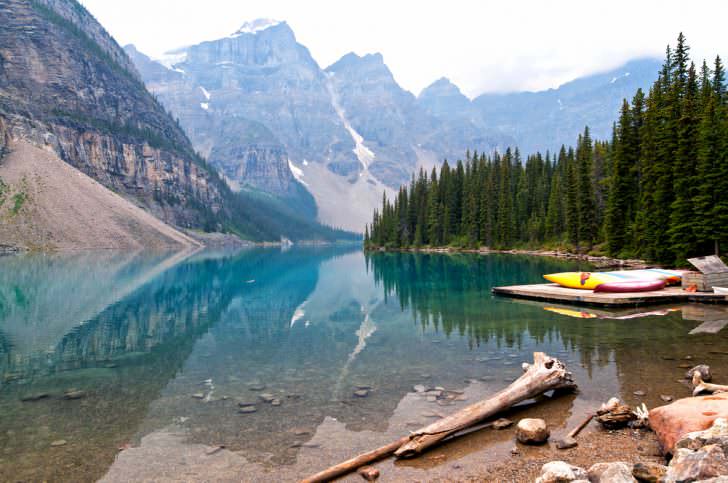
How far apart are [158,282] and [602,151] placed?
7867 cm

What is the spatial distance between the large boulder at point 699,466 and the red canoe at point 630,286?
23094 millimetres

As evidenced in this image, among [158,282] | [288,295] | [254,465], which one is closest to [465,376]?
[254,465]

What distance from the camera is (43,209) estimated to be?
114938 mm

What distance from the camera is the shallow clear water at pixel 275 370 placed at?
31.1 ft

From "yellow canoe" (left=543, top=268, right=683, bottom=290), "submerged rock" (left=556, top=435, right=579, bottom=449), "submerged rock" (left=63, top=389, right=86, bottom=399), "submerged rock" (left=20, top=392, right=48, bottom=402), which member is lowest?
"submerged rock" (left=63, top=389, right=86, bottom=399)

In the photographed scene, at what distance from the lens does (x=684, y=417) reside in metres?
8.27

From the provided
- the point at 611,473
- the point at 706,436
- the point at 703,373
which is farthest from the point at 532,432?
the point at 703,373

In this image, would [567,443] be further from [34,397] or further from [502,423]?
[34,397]

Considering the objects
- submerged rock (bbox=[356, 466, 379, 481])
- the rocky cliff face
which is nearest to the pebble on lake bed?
submerged rock (bbox=[356, 466, 379, 481])

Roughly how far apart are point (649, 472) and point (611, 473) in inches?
28.6

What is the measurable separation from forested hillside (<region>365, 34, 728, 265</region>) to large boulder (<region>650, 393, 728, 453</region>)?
113 ft

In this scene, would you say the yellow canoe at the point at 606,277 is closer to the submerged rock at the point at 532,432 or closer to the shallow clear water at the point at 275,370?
the shallow clear water at the point at 275,370

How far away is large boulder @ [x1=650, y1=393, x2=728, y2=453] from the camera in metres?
7.95

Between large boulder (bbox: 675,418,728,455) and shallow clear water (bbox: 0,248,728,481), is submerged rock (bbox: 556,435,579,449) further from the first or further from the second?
large boulder (bbox: 675,418,728,455)
